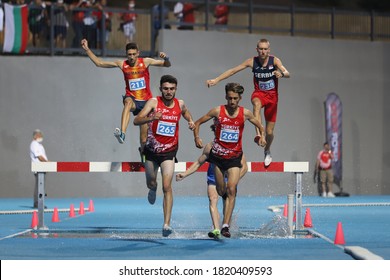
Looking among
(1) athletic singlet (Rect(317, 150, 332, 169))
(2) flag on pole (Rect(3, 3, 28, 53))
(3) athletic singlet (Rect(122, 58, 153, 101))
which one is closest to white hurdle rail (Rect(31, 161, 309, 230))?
(3) athletic singlet (Rect(122, 58, 153, 101))

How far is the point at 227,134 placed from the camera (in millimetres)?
15672

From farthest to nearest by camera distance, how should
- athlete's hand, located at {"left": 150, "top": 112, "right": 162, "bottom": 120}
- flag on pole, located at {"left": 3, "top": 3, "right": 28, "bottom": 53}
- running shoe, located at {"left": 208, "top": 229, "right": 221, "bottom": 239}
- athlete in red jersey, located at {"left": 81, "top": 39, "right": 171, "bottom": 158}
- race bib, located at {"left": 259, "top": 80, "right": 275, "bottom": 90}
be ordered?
flag on pole, located at {"left": 3, "top": 3, "right": 28, "bottom": 53} < race bib, located at {"left": 259, "top": 80, "right": 275, "bottom": 90} < athlete in red jersey, located at {"left": 81, "top": 39, "right": 171, "bottom": 158} < running shoe, located at {"left": 208, "top": 229, "right": 221, "bottom": 239} < athlete's hand, located at {"left": 150, "top": 112, "right": 162, "bottom": 120}

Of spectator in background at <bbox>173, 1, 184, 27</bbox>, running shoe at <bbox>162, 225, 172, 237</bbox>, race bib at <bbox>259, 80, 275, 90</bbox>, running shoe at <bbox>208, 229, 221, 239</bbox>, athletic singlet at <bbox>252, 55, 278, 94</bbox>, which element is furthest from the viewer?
spectator in background at <bbox>173, 1, 184, 27</bbox>

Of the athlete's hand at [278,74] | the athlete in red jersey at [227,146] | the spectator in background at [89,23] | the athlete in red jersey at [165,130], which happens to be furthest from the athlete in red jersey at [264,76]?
the spectator in background at [89,23]

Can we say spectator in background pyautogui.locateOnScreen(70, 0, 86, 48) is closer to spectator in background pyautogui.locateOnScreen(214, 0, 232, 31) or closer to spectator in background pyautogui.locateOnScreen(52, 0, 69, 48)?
spectator in background pyautogui.locateOnScreen(52, 0, 69, 48)

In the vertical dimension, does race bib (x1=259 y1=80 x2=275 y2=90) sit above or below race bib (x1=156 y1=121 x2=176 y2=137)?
above

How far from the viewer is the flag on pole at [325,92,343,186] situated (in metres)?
34.9

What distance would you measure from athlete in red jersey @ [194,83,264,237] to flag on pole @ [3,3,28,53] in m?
15.6

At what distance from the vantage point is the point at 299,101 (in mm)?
34938

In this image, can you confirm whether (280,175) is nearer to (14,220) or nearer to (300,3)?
(300,3)

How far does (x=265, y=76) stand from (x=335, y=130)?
17.6 metres

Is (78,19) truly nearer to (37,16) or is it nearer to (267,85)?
(37,16)

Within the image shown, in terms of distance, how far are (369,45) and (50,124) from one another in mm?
11742
